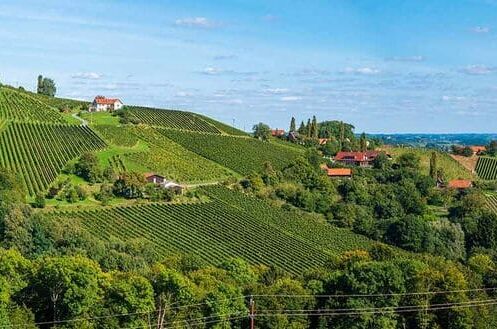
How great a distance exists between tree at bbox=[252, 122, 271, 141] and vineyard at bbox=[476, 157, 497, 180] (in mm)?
37250

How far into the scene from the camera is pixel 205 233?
6938cm

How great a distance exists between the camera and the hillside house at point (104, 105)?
124188 mm

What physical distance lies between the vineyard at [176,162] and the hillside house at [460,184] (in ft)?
116

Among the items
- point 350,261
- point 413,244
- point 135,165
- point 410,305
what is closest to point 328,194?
point 413,244

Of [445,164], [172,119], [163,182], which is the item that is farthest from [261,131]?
[163,182]

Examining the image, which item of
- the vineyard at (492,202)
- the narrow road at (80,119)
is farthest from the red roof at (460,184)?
the narrow road at (80,119)

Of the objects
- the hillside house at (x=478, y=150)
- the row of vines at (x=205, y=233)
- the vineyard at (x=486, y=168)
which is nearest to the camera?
the row of vines at (x=205, y=233)

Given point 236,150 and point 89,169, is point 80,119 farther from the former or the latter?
point 89,169

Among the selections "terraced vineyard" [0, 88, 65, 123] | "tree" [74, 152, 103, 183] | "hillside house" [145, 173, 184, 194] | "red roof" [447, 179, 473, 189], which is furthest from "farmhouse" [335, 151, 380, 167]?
"tree" [74, 152, 103, 183]

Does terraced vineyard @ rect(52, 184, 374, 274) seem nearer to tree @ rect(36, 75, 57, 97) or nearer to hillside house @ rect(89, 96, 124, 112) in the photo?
hillside house @ rect(89, 96, 124, 112)

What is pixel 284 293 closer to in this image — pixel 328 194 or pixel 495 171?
pixel 328 194

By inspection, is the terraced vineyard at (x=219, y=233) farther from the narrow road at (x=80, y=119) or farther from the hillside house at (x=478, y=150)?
the hillside house at (x=478, y=150)

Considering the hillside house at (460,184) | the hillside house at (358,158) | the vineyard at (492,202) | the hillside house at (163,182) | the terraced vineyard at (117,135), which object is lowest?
the vineyard at (492,202)

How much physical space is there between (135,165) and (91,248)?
112ft
